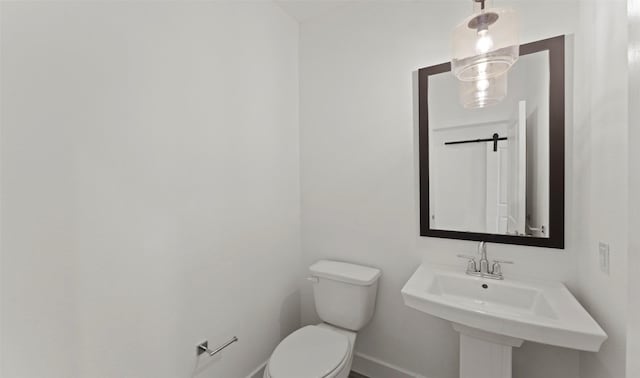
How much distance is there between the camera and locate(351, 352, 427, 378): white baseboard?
1726mm

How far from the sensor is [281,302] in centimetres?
193

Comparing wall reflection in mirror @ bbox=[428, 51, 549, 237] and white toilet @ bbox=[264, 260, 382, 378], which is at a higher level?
wall reflection in mirror @ bbox=[428, 51, 549, 237]

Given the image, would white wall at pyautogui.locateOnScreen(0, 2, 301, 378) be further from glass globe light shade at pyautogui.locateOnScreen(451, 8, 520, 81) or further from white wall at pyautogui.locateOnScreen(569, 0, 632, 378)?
white wall at pyautogui.locateOnScreen(569, 0, 632, 378)

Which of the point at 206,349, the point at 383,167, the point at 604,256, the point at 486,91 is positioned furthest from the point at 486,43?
the point at 206,349

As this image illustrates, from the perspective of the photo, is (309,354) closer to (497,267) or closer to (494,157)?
(497,267)

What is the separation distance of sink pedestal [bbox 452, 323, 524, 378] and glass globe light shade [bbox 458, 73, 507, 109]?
3.53ft

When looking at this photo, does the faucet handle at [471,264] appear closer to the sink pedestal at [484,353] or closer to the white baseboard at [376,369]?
the sink pedestal at [484,353]

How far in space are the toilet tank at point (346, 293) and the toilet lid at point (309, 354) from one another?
0.13 m

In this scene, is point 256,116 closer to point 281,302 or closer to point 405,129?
point 405,129

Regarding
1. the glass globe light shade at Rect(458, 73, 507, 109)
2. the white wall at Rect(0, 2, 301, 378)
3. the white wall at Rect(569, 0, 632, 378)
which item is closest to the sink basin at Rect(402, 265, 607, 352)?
the white wall at Rect(569, 0, 632, 378)

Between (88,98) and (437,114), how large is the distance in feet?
5.35

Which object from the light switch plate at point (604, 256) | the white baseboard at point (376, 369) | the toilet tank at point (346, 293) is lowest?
the white baseboard at point (376, 369)

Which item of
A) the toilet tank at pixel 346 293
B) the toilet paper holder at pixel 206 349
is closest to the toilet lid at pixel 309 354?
the toilet tank at pixel 346 293

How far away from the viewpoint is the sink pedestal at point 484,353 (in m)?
1.24
